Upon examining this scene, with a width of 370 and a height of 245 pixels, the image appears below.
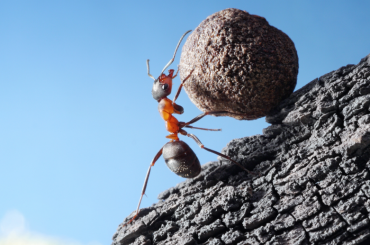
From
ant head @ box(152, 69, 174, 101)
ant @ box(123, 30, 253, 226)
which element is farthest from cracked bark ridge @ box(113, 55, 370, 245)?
ant head @ box(152, 69, 174, 101)

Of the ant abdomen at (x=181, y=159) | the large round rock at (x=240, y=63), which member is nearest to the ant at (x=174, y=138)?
the ant abdomen at (x=181, y=159)

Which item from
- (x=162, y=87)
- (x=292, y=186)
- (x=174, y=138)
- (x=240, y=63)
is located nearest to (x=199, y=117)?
(x=174, y=138)

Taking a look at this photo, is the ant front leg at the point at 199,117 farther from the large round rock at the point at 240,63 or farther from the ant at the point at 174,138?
the large round rock at the point at 240,63

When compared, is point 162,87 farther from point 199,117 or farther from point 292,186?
point 292,186

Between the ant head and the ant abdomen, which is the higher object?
the ant head

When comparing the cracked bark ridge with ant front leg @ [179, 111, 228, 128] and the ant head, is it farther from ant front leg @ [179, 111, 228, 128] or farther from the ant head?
the ant head

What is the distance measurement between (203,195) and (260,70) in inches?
57.2

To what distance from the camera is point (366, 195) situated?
10.2ft

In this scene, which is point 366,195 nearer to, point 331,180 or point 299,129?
point 331,180

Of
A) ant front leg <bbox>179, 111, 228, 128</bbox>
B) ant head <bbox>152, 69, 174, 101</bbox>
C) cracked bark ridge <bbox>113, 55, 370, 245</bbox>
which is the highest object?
ant head <bbox>152, 69, 174, 101</bbox>

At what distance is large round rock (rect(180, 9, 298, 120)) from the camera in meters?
3.74

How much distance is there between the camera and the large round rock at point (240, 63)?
3742 mm

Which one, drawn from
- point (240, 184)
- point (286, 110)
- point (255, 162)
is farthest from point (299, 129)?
point (240, 184)

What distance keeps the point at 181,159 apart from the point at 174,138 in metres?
0.47
